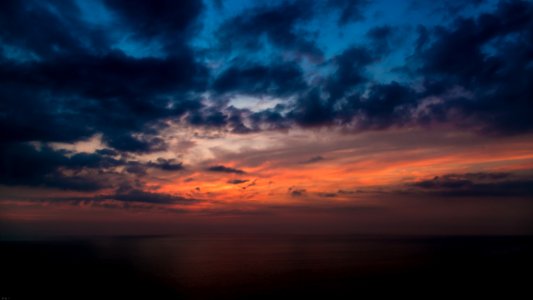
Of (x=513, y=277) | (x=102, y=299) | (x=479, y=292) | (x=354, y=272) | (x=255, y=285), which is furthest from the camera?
(x=354, y=272)

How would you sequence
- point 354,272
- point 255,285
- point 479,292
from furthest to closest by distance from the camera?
point 354,272, point 255,285, point 479,292

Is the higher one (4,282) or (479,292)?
(4,282)

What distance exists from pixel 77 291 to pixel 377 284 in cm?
4606

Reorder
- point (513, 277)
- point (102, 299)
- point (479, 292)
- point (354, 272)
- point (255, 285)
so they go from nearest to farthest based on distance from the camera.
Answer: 1. point (102, 299)
2. point (479, 292)
3. point (255, 285)
4. point (513, 277)
5. point (354, 272)

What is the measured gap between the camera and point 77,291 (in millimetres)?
48062

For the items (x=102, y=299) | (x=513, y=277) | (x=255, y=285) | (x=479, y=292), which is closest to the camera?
(x=102, y=299)

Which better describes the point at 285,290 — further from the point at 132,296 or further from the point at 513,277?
the point at 513,277

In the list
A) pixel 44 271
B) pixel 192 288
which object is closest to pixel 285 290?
pixel 192 288

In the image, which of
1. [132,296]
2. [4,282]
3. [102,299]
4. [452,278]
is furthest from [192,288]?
[452,278]

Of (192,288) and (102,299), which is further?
(192,288)

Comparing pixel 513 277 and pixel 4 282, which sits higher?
pixel 4 282

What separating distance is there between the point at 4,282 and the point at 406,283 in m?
67.0

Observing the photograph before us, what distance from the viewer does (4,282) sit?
180 feet

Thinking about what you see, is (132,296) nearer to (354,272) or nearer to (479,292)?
(354,272)
